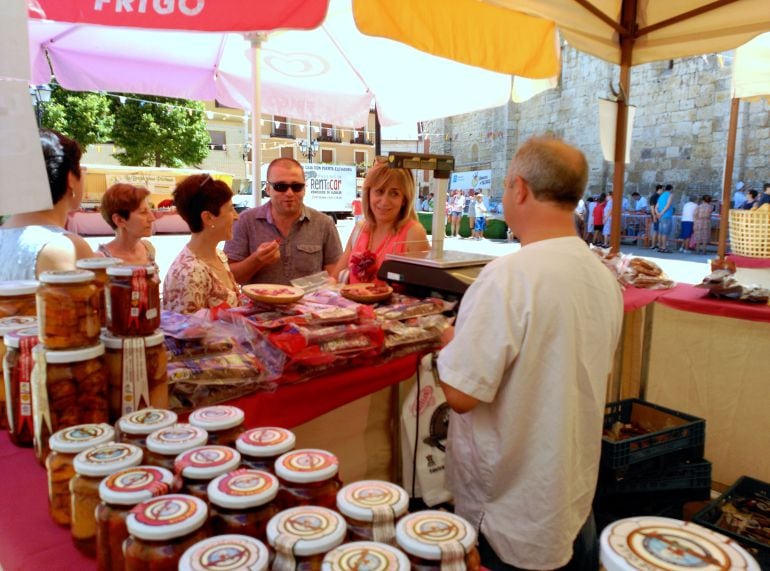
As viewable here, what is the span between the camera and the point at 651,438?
8.55 feet

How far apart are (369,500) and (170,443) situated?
41 centimetres

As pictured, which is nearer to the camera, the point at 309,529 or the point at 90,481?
the point at 309,529

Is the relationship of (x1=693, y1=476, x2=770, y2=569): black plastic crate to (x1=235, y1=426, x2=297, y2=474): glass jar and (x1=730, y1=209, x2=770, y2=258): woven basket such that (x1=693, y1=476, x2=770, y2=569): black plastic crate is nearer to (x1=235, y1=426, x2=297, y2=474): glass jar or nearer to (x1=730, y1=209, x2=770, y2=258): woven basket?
(x1=235, y1=426, x2=297, y2=474): glass jar

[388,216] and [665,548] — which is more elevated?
[388,216]

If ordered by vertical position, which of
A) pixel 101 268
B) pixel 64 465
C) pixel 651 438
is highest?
pixel 101 268

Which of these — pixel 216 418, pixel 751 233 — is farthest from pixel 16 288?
pixel 751 233

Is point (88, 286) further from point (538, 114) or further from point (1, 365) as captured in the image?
point (538, 114)

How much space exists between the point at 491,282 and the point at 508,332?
6.0 inches

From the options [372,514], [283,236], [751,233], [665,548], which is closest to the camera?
[665,548]

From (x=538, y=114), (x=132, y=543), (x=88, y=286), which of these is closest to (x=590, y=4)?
(x=88, y=286)

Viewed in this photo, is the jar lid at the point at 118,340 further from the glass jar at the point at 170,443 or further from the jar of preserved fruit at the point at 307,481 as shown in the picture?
the jar of preserved fruit at the point at 307,481

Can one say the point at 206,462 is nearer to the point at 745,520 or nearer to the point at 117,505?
the point at 117,505

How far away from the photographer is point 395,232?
10.6 feet

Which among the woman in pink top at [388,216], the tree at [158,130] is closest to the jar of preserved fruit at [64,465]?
the woman in pink top at [388,216]
